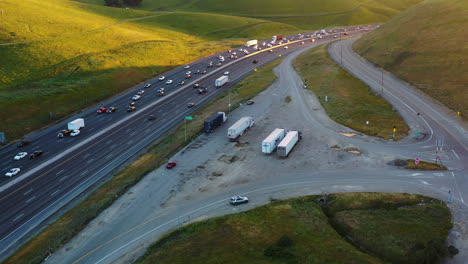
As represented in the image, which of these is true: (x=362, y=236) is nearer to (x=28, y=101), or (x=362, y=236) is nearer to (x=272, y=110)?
(x=272, y=110)

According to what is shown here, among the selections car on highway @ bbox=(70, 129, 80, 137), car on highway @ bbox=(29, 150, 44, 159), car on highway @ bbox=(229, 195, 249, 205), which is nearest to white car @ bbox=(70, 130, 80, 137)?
car on highway @ bbox=(70, 129, 80, 137)

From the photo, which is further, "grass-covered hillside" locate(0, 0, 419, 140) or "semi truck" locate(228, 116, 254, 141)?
"grass-covered hillside" locate(0, 0, 419, 140)

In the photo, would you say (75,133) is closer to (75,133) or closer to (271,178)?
(75,133)

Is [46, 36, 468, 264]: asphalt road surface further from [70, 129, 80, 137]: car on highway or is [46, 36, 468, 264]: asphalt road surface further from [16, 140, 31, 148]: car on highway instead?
[16, 140, 31, 148]: car on highway

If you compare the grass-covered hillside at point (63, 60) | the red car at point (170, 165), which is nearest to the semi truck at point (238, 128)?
the red car at point (170, 165)

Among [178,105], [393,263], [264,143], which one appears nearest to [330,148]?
[264,143]

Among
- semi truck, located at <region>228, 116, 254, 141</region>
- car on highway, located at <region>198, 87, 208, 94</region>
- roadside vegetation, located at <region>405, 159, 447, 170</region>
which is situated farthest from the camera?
car on highway, located at <region>198, 87, 208, 94</region>
